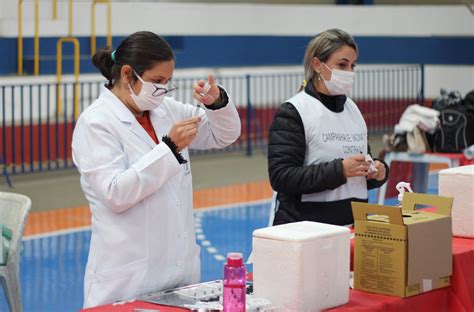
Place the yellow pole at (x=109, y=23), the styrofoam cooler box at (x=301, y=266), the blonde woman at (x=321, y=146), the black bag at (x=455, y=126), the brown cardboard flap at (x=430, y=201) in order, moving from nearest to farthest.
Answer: the styrofoam cooler box at (x=301, y=266), the brown cardboard flap at (x=430, y=201), the blonde woman at (x=321, y=146), the black bag at (x=455, y=126), the yellow pole at (x=109, y=23)

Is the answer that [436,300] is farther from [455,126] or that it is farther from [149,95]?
[455,126]

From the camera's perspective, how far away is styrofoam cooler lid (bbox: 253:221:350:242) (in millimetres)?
3459

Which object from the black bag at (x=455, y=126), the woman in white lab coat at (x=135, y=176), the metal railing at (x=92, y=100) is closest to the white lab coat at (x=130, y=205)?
the woman in white lab coat at (x=135, y=176)

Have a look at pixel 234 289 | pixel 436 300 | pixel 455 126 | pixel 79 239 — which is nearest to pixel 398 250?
pixel 436 300

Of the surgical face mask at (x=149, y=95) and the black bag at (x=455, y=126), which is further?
the black bag at (x=455, y=126)

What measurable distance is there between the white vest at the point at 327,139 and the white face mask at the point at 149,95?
953mm

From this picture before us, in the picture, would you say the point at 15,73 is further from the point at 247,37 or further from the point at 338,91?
the point at 338,91

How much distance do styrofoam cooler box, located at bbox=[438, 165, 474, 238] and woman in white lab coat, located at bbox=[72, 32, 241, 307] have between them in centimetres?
131

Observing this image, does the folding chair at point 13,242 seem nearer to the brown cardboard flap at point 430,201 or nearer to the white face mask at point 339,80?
the white face mask at point 339,80

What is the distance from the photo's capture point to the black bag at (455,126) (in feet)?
28.9

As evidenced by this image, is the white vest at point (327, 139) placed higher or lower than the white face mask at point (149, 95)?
lower

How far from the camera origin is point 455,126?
29.1 ft

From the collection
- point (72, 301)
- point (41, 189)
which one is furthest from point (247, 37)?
point (72, 301)

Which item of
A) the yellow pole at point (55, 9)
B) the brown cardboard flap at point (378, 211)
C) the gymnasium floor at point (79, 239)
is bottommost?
the gymnasium floor at point (79, 239)
